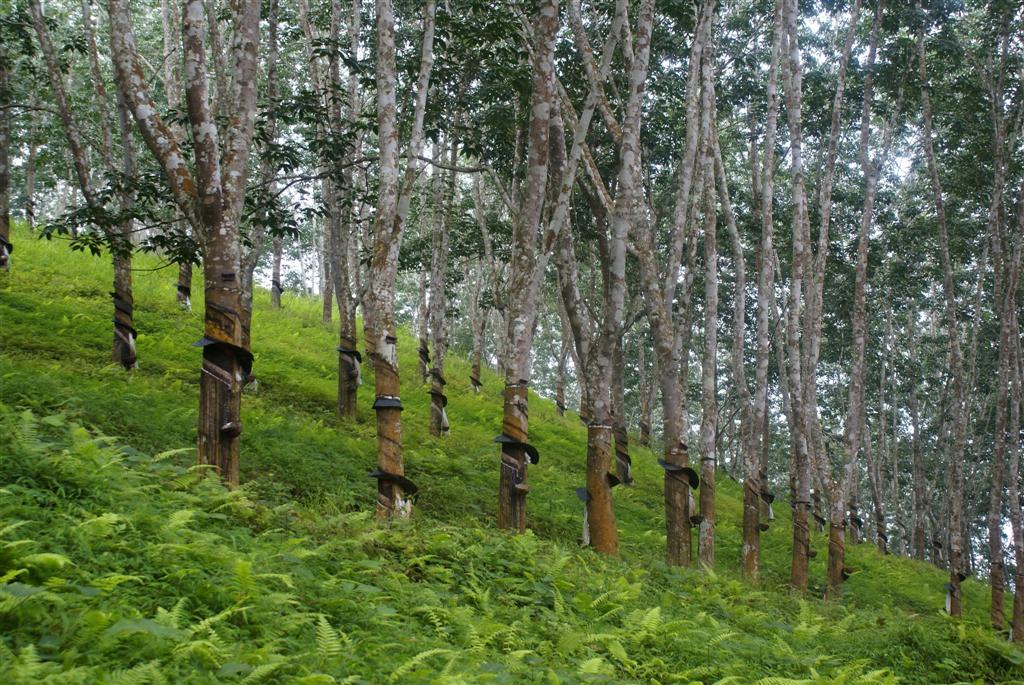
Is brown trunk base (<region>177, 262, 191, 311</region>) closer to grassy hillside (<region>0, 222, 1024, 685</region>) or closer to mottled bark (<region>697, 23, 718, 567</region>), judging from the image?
grassy hillside (<region>0, 222, 1024, 685</region>)

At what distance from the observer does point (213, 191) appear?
8.41 metres

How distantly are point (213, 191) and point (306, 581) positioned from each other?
161 inches

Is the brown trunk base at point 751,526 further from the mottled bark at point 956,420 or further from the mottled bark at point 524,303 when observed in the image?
the mottled bark at point 524,303

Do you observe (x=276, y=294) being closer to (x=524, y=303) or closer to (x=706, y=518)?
(x=706, y=518)

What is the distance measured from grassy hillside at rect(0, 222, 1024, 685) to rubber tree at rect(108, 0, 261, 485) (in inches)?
28.0

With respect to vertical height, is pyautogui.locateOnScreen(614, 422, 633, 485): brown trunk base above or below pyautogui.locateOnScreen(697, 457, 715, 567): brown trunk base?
above

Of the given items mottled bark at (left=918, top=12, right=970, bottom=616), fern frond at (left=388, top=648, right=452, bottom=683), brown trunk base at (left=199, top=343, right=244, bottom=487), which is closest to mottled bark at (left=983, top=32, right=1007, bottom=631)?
mottled bark at (left=918, top=12, right=970, bottom=616)

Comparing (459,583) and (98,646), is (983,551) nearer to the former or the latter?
(459,583)

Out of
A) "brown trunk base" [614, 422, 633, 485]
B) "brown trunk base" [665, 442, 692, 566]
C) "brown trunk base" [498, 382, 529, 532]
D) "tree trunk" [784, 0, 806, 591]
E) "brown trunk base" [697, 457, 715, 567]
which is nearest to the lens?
"brown trunk base" [498, 382, 529, 532]

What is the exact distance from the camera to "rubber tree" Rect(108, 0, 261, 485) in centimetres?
825

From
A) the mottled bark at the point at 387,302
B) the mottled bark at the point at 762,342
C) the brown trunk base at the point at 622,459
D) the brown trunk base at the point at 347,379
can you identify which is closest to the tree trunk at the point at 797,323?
the mottled bark at the point at 762,342

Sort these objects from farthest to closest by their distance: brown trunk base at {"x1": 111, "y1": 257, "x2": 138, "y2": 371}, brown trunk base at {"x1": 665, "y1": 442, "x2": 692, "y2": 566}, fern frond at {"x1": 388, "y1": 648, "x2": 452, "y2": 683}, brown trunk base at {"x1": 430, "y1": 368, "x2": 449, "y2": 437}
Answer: brown trunk base at {"x1": 430, "y1": 368, "x2": 449, "y2": 437} < brown trunk base at {"x1": 111, "y1": 257, "x2": 138, "y2": 371} < brown trunk base at {"x1": 665, "y1": 442, "x2": 692, "y2": 566} < fern frond at {"x1": 388, "y1": 648, "x2": 452, "y2": 683}

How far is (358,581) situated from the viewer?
270 inches

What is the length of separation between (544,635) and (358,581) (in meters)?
1.58
